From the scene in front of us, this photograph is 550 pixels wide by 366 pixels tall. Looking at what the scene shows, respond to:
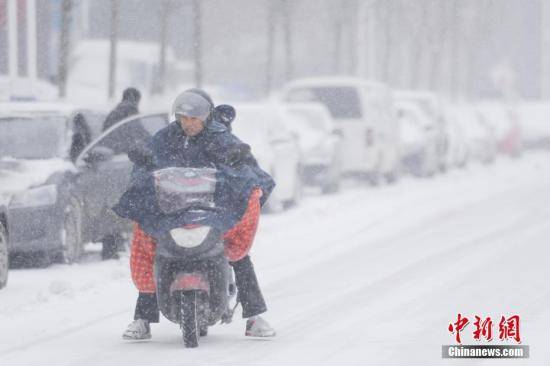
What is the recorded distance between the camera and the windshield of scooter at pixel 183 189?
10.4 metres

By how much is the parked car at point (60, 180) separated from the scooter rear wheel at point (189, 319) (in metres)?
5.29

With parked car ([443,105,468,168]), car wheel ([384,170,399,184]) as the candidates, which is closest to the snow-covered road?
car wheel ([384,170,399,184])

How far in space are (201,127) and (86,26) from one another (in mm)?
47647

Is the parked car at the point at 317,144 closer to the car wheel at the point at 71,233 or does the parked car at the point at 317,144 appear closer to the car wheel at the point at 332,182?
the car wheel at the point at 332,182

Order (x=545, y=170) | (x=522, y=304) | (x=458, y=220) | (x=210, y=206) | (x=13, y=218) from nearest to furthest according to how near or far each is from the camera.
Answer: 1. (x=210, y=206)
2. (x=522, y=304)
3. (x=13, y=218)
4. (x=458, y=220)
5. (x=545, y=170)

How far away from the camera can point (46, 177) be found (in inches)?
638

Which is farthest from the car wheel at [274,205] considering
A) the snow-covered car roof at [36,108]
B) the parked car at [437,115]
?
the parked car at [437,115]

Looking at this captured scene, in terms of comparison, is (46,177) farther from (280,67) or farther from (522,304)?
(280,67)

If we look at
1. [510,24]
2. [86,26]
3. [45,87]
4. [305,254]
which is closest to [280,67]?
[510,24]

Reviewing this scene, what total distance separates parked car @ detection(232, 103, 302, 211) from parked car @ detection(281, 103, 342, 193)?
2.18m

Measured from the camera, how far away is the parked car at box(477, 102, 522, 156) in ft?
163

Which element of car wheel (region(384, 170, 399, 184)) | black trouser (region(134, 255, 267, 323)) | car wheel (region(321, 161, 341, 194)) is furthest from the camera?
car wheel (region(384, 170, 399, 184))

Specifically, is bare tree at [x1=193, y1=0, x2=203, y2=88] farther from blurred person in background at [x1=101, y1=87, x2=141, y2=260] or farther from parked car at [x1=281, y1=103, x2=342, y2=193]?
blurred person in background at [x1=101, y1=87, x2=141, y2=260]

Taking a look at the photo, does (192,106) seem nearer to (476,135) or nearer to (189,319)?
(189,319)
